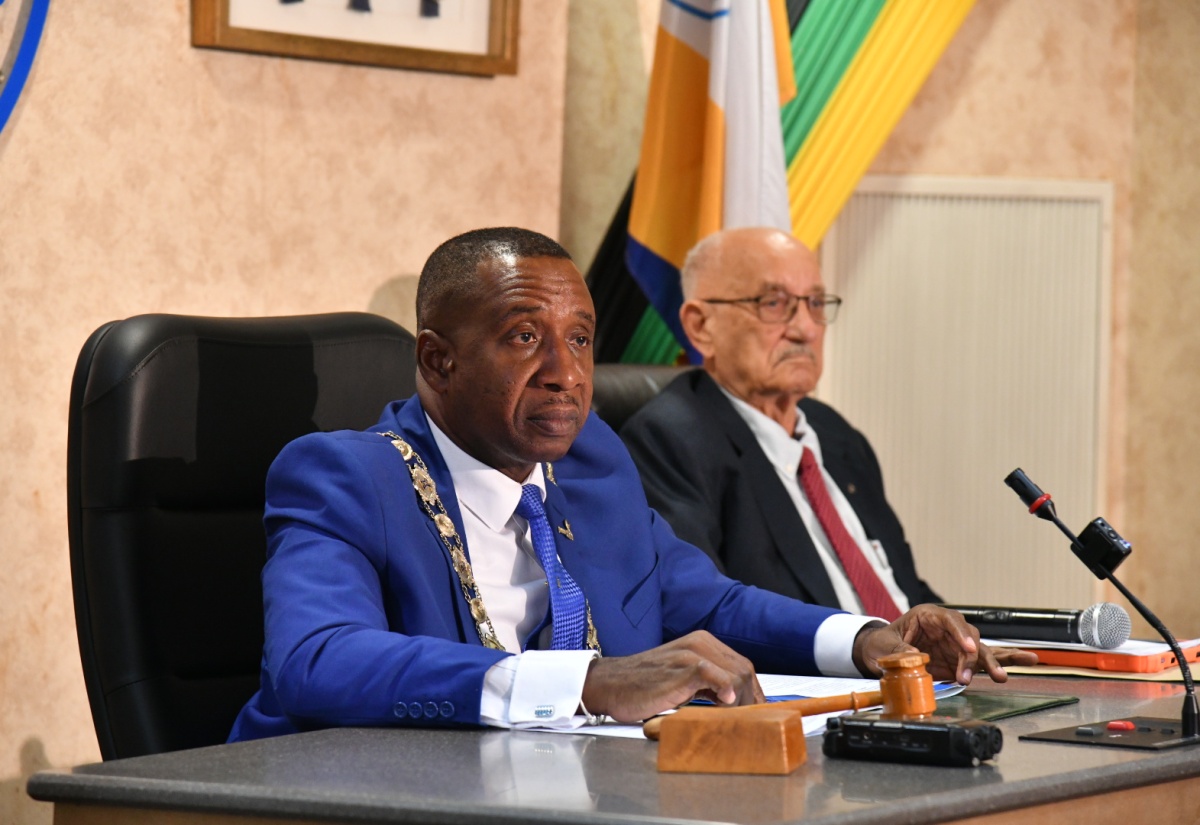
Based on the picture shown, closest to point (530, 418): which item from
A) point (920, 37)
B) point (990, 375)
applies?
point (920, 37)

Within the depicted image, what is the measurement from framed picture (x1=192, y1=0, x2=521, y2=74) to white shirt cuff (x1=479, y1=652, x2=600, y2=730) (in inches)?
63.2

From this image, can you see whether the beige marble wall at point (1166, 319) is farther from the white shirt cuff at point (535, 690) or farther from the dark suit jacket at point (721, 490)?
the white shirt cuff at point (535, 690)

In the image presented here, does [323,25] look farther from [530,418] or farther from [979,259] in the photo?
[979,259]

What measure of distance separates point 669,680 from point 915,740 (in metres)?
0.27

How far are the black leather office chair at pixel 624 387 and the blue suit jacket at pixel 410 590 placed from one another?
33.2 inches

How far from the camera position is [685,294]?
3379 mm

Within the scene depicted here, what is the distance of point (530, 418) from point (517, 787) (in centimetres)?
76

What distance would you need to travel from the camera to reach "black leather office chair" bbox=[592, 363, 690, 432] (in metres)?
3.11

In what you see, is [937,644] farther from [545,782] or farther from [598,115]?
[598,115]

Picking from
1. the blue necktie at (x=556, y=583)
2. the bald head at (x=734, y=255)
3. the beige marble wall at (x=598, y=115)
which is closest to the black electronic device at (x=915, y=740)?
the blue necktie at (x=556, y=583)

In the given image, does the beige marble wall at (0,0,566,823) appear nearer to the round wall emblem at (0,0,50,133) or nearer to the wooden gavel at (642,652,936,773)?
the round wall emblem at (0,0,50,133)

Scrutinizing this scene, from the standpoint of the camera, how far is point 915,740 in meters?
1.35

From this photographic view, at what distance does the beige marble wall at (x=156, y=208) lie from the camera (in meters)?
2.61

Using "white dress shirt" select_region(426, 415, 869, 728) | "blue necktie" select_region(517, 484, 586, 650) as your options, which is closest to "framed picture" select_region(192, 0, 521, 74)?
"white dress shirt" select_region(426, 415, 869, 728)
